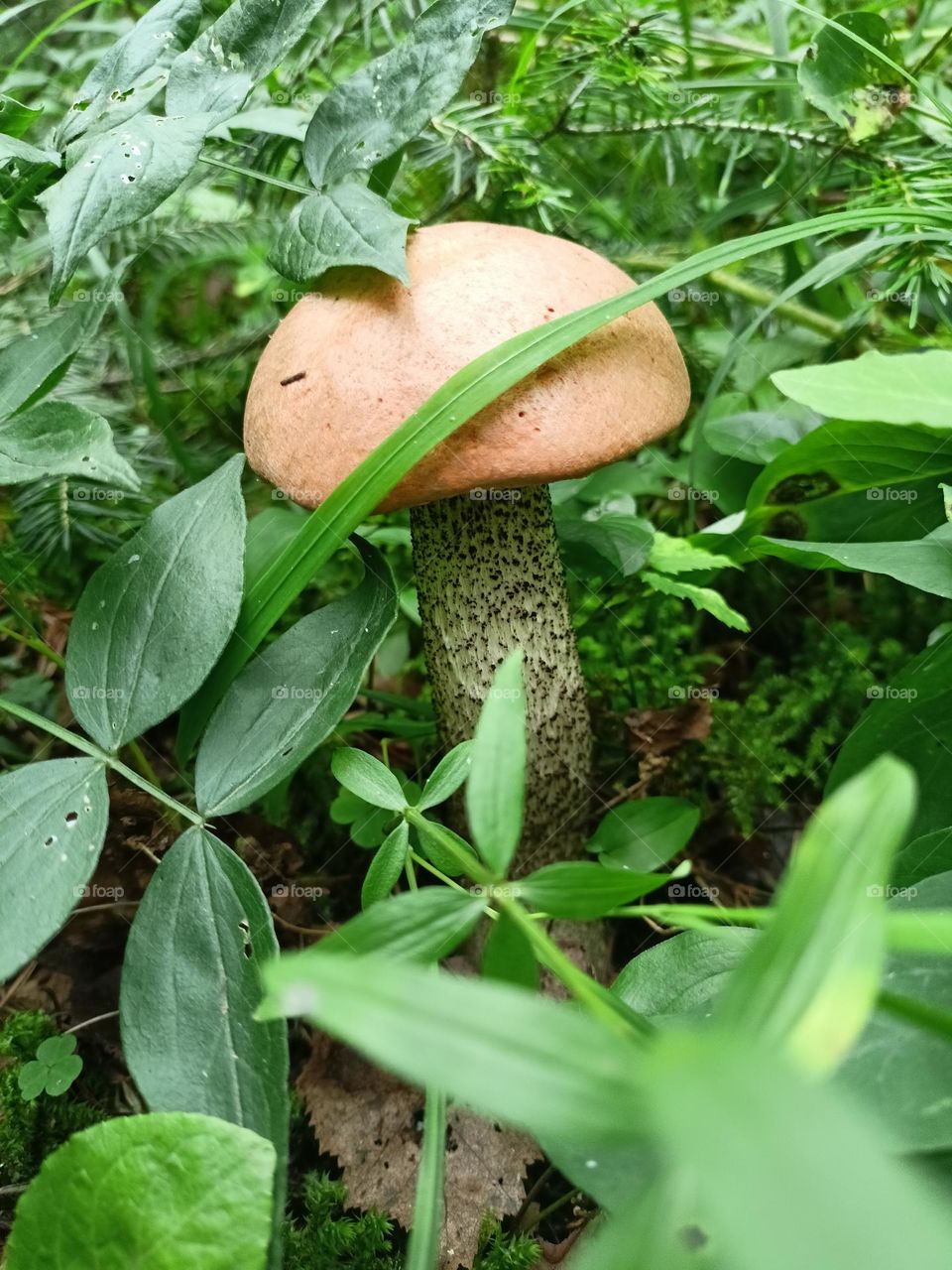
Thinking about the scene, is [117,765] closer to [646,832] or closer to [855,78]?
[646,832]

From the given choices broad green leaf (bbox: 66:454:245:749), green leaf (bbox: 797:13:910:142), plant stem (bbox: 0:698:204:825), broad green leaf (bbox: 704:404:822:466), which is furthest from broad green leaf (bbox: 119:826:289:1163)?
green leaf (bbox: 797:13:910:142)

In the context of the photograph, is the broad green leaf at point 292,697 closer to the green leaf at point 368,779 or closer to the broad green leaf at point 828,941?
the green leaf at point 368,779

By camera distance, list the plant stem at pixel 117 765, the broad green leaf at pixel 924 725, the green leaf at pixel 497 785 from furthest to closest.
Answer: the broad green leaf at pixel 924 725
the plant stem at pixel 117 765
the green leaf at pixel 497 785

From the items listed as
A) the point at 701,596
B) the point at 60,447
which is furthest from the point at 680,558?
the point at 60,447

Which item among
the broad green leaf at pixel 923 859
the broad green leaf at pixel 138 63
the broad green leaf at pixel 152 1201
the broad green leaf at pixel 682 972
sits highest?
the broad green leaf at pixel 138 63

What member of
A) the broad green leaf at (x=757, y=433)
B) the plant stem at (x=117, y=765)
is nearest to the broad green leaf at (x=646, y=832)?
the broad green leaf at (x=757, y=433)

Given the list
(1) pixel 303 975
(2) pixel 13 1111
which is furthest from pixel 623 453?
(2) pixel 13 1111
